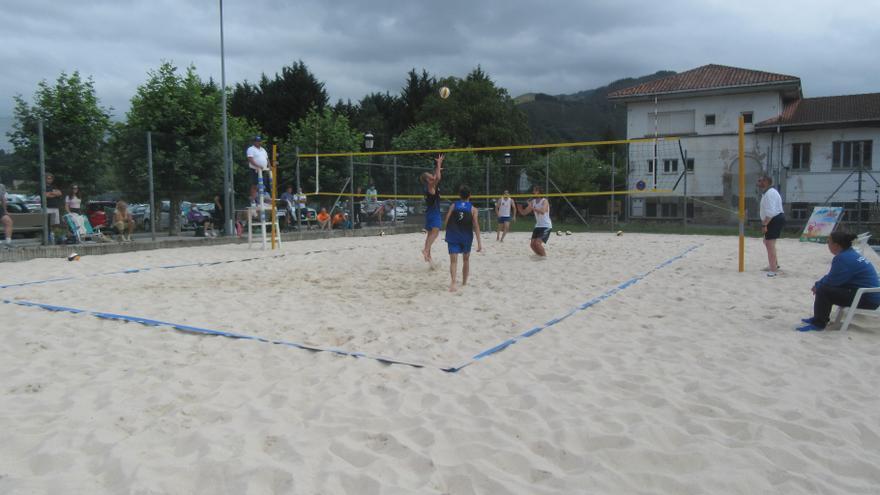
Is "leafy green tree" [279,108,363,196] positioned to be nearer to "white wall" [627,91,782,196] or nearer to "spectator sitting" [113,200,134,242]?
"white wall" [627,91,782,196]

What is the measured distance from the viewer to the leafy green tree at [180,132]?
502 inches

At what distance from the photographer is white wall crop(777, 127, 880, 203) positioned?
2402 cm

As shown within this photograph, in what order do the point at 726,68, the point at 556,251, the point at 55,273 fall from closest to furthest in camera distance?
the point at 55,273, the point at 556,251, the point at 726,68

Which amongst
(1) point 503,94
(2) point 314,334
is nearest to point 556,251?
(2) point 314,334

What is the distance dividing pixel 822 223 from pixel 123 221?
14218mm

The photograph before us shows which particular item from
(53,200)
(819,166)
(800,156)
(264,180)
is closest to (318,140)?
(264,180)

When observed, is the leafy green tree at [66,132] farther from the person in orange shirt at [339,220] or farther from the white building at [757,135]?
the white building at [757,135]

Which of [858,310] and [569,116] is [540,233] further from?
[569,116]

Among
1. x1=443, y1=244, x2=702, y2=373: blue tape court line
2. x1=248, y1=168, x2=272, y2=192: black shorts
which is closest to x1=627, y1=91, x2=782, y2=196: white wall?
x1=248, y1=168, x2=272, y2=192: black shorts

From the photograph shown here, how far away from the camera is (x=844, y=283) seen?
4.43m

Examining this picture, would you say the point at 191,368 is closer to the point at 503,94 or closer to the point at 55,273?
the point at 55,273

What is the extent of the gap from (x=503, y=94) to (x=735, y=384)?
38819 millimetres

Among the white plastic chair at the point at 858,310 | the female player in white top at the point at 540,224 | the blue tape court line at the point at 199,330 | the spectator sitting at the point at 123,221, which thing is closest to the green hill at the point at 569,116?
the female player in white top at the point at 540,224

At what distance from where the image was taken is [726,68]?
28.6m
